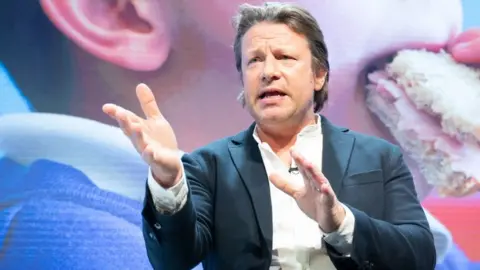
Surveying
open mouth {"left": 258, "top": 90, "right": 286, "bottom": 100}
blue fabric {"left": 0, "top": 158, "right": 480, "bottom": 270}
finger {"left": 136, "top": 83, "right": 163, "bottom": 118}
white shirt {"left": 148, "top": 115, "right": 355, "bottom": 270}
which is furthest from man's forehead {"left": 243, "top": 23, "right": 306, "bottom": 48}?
blue fabric {"left": 0, "top": 158, "right": 480, "bottom": 270}

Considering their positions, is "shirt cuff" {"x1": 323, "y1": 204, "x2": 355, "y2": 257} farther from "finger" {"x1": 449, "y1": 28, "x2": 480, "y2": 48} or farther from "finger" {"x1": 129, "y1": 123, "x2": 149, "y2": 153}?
"finger" {"x1": 449, "y1": 28, "x2": 480, "y2": 48}

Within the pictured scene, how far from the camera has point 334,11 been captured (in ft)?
6.14

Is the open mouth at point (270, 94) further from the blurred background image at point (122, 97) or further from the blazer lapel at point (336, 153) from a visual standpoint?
the blurred background image at point (122, 97)

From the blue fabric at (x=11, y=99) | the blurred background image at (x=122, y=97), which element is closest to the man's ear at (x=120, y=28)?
the blurred background image at (x=122, y=97)

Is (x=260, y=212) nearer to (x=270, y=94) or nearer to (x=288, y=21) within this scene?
(x=270, y=94)

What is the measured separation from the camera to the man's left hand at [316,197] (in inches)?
40.4

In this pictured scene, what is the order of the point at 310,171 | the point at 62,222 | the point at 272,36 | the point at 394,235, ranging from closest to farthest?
the point at 310,171
the point at 394,235
the point at 272,36
the point at 62,222

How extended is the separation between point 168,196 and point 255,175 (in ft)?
0.99

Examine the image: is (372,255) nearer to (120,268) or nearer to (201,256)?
(201,256)

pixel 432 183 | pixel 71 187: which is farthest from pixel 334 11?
pixel 71 187

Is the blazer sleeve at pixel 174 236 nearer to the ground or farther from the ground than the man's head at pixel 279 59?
nearer to the ground

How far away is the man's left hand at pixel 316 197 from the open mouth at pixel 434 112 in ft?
2.64

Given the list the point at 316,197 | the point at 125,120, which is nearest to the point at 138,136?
the point at 125,120

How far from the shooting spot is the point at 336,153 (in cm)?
135
